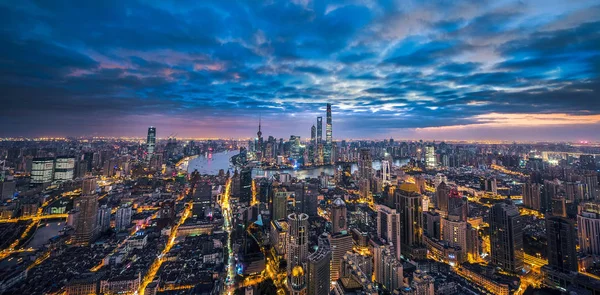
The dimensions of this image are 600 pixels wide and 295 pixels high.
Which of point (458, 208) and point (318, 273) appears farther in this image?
point (458, 208)

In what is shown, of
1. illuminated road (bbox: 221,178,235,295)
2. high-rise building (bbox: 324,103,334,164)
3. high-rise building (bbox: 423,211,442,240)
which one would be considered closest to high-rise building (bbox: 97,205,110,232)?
illuminated road (bbox: 221,178,235,295)

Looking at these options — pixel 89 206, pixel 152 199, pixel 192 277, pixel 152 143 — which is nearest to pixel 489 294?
pixel 192 277

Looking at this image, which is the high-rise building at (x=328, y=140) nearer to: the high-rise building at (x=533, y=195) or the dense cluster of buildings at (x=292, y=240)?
the dense cluster of buildings at (x=292, y=240)

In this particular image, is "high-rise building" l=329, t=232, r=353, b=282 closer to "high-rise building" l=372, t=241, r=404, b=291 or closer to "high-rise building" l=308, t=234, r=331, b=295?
"high-rise building" l=372, t=241, r=404, b=291

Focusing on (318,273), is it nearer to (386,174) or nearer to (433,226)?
(433,226)

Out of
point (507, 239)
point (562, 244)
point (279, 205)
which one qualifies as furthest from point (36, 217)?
point (562, 244)

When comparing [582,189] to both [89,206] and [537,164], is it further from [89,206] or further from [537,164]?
[89,206]
